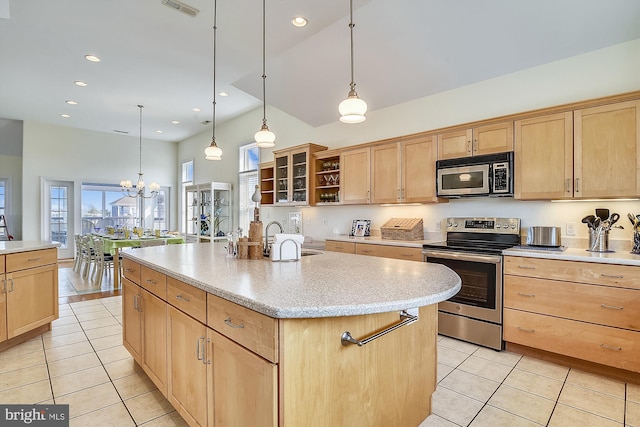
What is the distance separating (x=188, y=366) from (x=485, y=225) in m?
3.08

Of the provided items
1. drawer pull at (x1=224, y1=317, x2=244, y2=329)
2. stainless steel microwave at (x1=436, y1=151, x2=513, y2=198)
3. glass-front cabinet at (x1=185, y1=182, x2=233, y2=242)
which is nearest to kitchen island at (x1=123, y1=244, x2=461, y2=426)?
drawer pull at (x1=224, y1=317, x2=244, y2=329)

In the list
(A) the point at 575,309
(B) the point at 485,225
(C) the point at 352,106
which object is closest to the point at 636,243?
(A) the point at 575,309

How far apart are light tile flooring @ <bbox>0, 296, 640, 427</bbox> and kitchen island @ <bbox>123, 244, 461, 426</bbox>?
0.30 metres

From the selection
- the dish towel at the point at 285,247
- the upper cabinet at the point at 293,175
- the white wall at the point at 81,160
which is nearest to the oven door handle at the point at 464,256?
the dish towel at the point at 285,247

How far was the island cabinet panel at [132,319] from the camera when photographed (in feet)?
7.77

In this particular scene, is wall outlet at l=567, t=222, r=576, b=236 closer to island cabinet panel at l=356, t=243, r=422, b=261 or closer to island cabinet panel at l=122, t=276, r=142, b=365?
island cabinet panel at l=356, t=243, r=422, b=261

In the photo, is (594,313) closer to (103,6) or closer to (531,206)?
(531,206)

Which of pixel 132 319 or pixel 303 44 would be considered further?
pixel 303 44

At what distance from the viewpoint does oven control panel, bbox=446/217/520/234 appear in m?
3.29

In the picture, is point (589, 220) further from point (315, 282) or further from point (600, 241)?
point (315, 282)

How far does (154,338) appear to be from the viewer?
6.95ft

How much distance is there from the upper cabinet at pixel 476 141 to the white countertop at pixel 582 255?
0.98 meters

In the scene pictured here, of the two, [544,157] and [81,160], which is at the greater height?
[81,160]

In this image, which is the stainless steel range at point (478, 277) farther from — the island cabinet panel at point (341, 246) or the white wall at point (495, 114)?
the island cabinet panel at point (341, 246)
